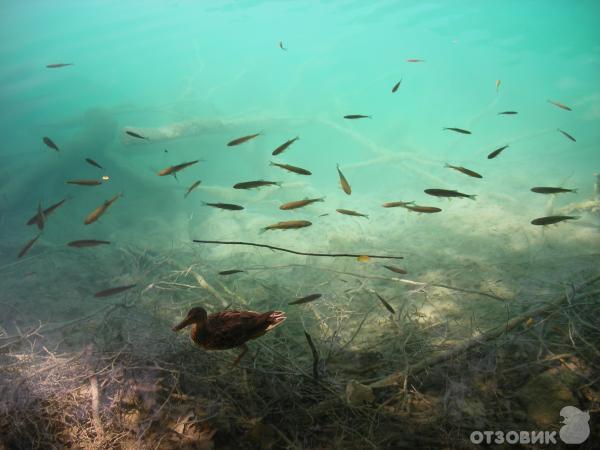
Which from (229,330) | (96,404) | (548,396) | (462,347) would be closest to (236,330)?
(229,330)

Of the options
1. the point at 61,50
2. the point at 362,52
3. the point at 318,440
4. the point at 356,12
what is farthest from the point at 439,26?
the point at 61,50

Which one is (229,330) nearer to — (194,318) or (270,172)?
(194,318)

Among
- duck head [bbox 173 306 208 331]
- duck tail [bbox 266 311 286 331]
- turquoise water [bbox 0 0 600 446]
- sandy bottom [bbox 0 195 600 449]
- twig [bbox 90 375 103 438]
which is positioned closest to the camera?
duck head [bbox 173 306 208 331]

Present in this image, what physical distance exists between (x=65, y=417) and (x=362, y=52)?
387ft

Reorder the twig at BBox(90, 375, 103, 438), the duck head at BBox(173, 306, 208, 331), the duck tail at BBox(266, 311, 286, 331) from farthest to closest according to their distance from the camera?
the twig at BBox(90, 375, 103, 438) < the duck tail at BBox(266, 311, 286, 331) < the duck head at BBox(173, 306, 208, 331)

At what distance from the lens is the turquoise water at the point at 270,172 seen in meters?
6.36

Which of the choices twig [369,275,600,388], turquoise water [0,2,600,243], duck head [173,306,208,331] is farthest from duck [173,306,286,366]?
turquoise water [0,2,600,243]

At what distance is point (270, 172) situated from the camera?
21.0 m

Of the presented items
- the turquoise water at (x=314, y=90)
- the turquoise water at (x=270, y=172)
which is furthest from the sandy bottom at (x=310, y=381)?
the turquoise water at (x=314, y=90)

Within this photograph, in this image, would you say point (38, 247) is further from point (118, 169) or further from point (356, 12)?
point (356, 12)

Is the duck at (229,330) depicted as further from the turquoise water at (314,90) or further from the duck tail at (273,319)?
the turquoise water at (314,90)

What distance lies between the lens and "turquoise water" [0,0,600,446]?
6359mm

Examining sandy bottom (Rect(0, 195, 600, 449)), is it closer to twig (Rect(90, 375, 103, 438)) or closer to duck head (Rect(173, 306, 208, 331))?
twig (Rect(90, 375, 103, 438))

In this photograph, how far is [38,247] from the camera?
9039mm
